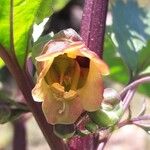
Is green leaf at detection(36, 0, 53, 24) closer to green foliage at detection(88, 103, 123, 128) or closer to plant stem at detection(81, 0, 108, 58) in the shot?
plant stem at detection(81, 0, 108, 58)

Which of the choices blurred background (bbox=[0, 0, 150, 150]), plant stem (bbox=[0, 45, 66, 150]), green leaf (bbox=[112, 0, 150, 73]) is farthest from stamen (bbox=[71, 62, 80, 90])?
green leaf (bbox=[112, 0, 150, 73])

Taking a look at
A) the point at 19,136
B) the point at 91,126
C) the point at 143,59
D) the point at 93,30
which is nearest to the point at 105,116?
the point at 91,126

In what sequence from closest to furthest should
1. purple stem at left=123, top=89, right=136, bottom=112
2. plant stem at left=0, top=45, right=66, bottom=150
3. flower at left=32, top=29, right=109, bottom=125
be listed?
flower at left=32, top=29, right=109, bottom=125, plant stem at left=0, top=45, right=66, bottom=150, purple stem at left=123, top=89, right=136, bottom=112

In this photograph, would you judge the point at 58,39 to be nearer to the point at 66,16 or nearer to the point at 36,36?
the point at 36,36

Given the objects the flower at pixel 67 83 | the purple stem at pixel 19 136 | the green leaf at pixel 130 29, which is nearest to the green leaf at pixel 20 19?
the flower at pixel 67 83

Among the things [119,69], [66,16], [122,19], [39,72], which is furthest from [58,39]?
[66,16]
